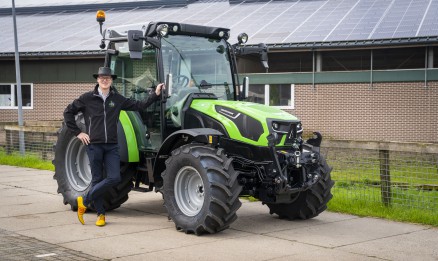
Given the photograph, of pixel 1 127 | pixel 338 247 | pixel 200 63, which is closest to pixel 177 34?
pixel 200 63

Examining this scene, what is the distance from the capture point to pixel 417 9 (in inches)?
1019

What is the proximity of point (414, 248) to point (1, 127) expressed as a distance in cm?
1455

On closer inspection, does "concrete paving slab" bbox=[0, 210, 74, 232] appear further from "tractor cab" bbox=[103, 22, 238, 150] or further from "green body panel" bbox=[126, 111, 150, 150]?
"tractor cab" bbox=[103, 22, 238, 150]

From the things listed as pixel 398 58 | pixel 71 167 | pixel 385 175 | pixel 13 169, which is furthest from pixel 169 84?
pixel 398 58

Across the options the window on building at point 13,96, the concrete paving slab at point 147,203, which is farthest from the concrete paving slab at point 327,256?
the window on building at point 13,96

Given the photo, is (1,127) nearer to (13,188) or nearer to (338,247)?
(13,188)

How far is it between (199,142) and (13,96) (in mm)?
22838

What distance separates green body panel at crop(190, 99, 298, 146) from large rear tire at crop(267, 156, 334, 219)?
0.90m

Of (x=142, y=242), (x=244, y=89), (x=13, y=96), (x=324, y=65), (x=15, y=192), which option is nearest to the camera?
(x=142, y=242)

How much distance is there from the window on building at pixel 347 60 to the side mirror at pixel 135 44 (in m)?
16.4

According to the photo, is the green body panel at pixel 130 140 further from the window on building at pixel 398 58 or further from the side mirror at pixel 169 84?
the window on building at pixel 398 58

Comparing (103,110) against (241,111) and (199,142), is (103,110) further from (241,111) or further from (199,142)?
(241,111)

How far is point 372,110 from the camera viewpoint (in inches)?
927

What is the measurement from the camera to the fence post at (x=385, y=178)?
10.3m
